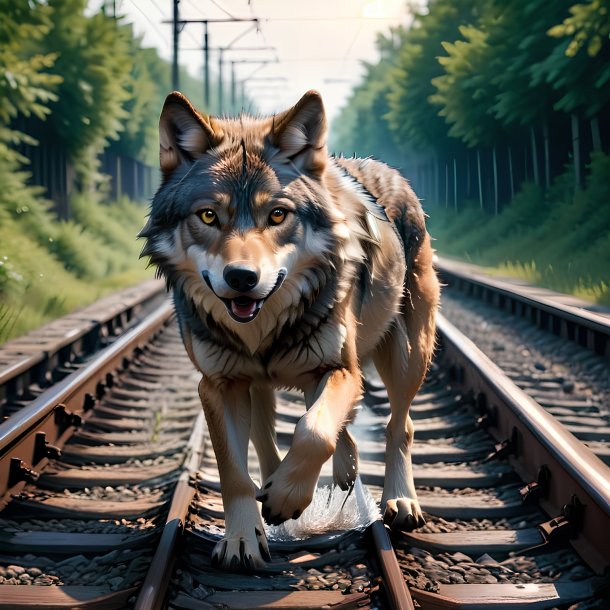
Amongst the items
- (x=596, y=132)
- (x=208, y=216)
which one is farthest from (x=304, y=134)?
(x=596, y=132)

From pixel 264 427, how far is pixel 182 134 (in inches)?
56.6

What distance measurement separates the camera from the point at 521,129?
998 inches

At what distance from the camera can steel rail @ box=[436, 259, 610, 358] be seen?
28.1 feet

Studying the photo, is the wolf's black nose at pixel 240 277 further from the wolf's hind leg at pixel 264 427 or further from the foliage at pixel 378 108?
the foliage at pixel 378 108

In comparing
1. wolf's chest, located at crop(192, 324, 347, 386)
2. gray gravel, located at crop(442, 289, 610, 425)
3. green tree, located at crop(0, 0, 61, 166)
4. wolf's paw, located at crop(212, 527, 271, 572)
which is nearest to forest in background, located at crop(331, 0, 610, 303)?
gray gravel, located at crop(442, 289, 610, 425)

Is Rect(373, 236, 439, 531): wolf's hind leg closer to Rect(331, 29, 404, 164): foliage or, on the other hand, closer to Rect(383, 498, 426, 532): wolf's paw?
Rect(383, 498, 426, 532): wolf's paw

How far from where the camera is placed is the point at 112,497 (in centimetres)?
489

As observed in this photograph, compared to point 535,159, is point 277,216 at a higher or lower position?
lower

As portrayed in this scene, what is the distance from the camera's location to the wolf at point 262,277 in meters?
3.50

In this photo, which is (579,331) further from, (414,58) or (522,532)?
(414,58)

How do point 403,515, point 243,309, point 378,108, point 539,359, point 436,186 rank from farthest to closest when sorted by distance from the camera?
point 378,108
point 436,186
point 539,359
point 403,515
point 243,309

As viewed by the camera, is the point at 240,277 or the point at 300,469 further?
the point at 300,469

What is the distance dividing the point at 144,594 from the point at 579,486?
6.24 feet

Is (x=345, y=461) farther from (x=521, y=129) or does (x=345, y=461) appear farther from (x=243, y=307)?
(x=521, y=129)
